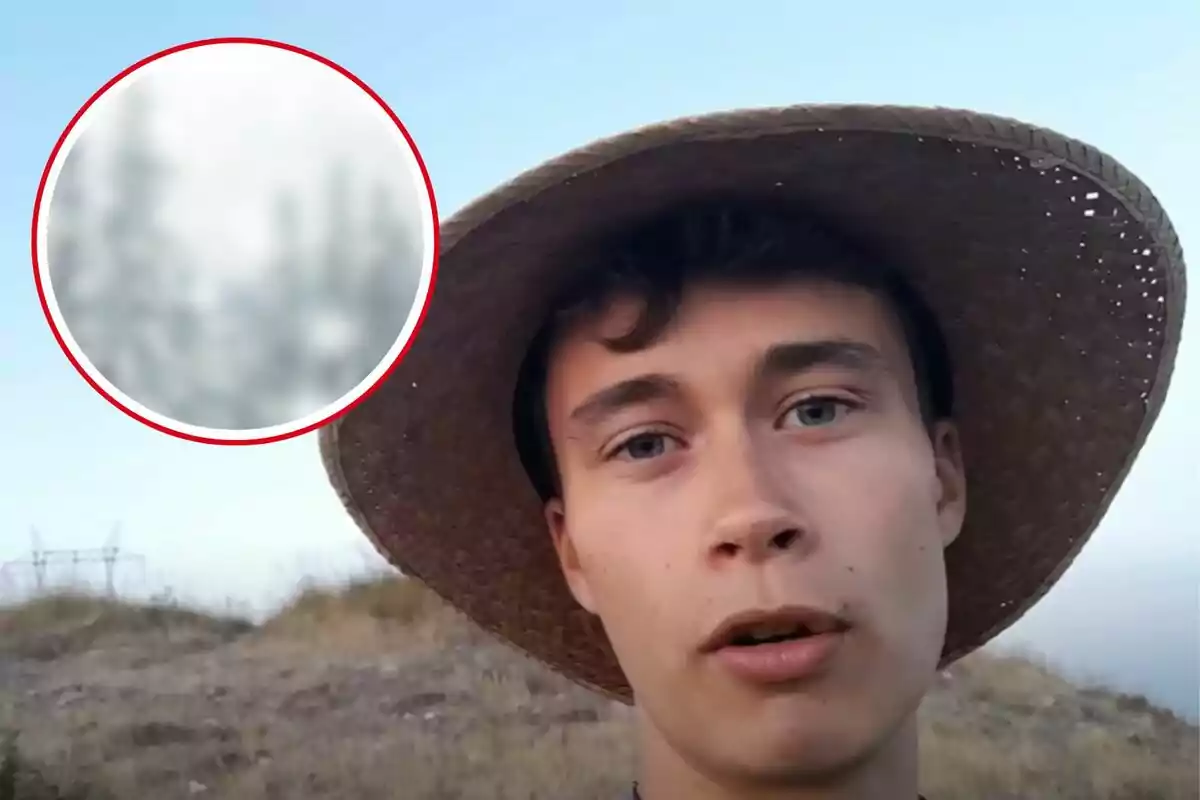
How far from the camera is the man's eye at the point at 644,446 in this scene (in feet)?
2.66

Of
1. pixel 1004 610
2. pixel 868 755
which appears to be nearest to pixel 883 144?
pixel 868 755

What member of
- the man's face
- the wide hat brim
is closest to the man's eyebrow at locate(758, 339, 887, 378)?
the man's face

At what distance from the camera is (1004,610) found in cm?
117

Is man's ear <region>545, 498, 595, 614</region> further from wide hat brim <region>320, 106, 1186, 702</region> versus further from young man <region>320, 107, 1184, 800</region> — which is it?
wide hat brim <region>320, 106, 1186, 702</region>

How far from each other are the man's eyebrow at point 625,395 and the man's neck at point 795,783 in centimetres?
27

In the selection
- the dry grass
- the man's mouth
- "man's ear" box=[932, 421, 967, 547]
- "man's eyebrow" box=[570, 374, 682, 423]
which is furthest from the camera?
the dry grass

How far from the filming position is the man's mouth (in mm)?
703

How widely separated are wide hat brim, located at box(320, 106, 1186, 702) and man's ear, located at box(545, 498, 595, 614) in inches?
4.4

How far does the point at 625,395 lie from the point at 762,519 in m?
0.17

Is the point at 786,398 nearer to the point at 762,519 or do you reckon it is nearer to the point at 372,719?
the point at 762,519

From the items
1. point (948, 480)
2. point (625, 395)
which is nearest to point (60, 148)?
point (625, 395)

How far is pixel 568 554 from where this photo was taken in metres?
0.97

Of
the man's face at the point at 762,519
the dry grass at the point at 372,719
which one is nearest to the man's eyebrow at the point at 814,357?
the man's face at the point at 762,519

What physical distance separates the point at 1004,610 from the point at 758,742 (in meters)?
0.57
